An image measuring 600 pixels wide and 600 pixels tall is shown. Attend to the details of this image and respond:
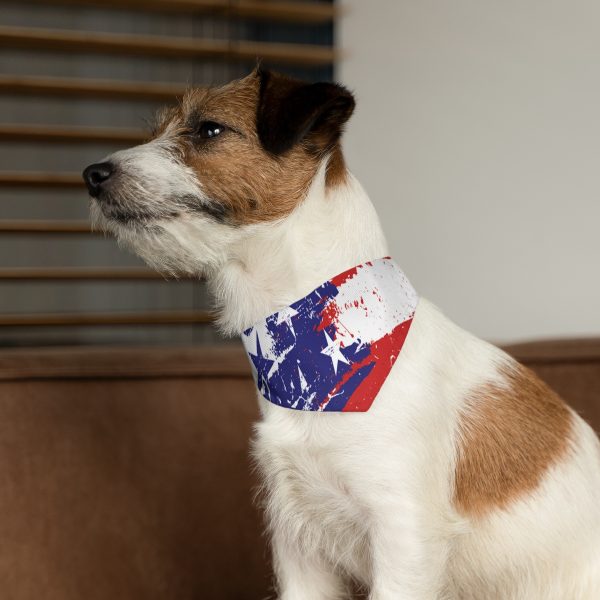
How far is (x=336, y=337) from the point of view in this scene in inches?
49.9

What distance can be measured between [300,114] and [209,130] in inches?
6.7

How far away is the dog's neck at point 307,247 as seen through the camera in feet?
4.18

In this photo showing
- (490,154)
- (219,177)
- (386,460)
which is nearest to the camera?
(386,460)

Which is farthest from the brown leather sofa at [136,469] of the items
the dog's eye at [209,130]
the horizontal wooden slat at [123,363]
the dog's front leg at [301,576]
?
the dog's eye at [209,130]

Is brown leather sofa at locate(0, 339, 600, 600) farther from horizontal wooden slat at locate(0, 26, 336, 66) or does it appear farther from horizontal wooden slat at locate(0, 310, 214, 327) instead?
horizontal wooden slat at locate(0, 26, 336, 66)

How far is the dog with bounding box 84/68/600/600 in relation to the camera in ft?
3.96

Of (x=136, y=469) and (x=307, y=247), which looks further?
(x=136, y=469)

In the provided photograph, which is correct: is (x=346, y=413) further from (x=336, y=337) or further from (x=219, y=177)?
(x=219, y=177)

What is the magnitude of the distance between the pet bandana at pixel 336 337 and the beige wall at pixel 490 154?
0.99 meters

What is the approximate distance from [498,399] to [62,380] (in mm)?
865

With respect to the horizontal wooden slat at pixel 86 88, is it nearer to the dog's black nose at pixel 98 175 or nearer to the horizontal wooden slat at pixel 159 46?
the horizontal wooden slat at pixel 159 46

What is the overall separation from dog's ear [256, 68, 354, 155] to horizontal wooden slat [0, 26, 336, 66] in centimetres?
232

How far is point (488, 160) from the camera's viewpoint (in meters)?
2.49

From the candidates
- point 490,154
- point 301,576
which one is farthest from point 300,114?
point 490,154
